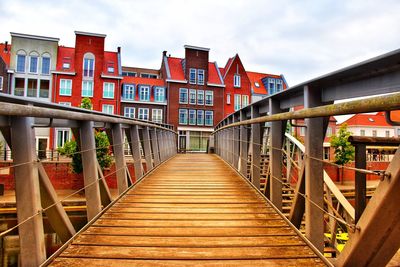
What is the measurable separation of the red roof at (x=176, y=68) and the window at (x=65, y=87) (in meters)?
10.4

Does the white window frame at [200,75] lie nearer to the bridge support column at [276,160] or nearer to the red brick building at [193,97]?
the red brick building at [193,97]

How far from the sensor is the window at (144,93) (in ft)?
94.9

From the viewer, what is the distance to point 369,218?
1607mm

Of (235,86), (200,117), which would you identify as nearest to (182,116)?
(200,117)

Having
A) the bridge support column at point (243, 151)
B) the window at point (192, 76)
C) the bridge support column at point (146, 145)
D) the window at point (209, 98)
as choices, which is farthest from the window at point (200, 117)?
the bridge support column at point (243, 151)

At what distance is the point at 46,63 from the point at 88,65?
3.85 meters

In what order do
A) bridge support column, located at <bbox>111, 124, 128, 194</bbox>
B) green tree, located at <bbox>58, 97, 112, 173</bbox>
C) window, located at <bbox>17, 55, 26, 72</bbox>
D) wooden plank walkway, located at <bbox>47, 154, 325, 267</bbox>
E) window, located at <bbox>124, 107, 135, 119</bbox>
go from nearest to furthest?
wooden plank walkway, located at <bbox>47, 154, 325, 267</bbox>, bridge support column, located at <bbox>111, 124, 128, 194</bbox>, green tree, located at <bbox>58, 97, 112, 173</bbox>, window, located at <bbox>17, 55, 26, 72</bbox>, window, located at <bbox>124, 107, 135, 119</bbox>

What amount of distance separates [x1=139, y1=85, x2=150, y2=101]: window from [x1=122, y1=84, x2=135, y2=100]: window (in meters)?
0.79

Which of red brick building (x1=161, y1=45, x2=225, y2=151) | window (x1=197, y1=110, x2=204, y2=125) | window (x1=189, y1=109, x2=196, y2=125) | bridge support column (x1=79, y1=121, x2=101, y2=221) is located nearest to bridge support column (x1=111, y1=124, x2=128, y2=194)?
bridge support column (x1=79, y1=121, x2=101, y2=221)

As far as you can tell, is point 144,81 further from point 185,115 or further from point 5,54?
point 5,54

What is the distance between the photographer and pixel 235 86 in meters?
33.1

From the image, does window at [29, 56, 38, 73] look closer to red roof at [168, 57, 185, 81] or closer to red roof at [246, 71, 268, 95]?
red roof at [168, 57, 185, 81]

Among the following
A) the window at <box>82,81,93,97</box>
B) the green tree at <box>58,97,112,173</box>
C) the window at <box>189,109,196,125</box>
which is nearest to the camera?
the green tree at <box>58,97,112,173</box>

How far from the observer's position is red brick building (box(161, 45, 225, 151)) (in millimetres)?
29938
